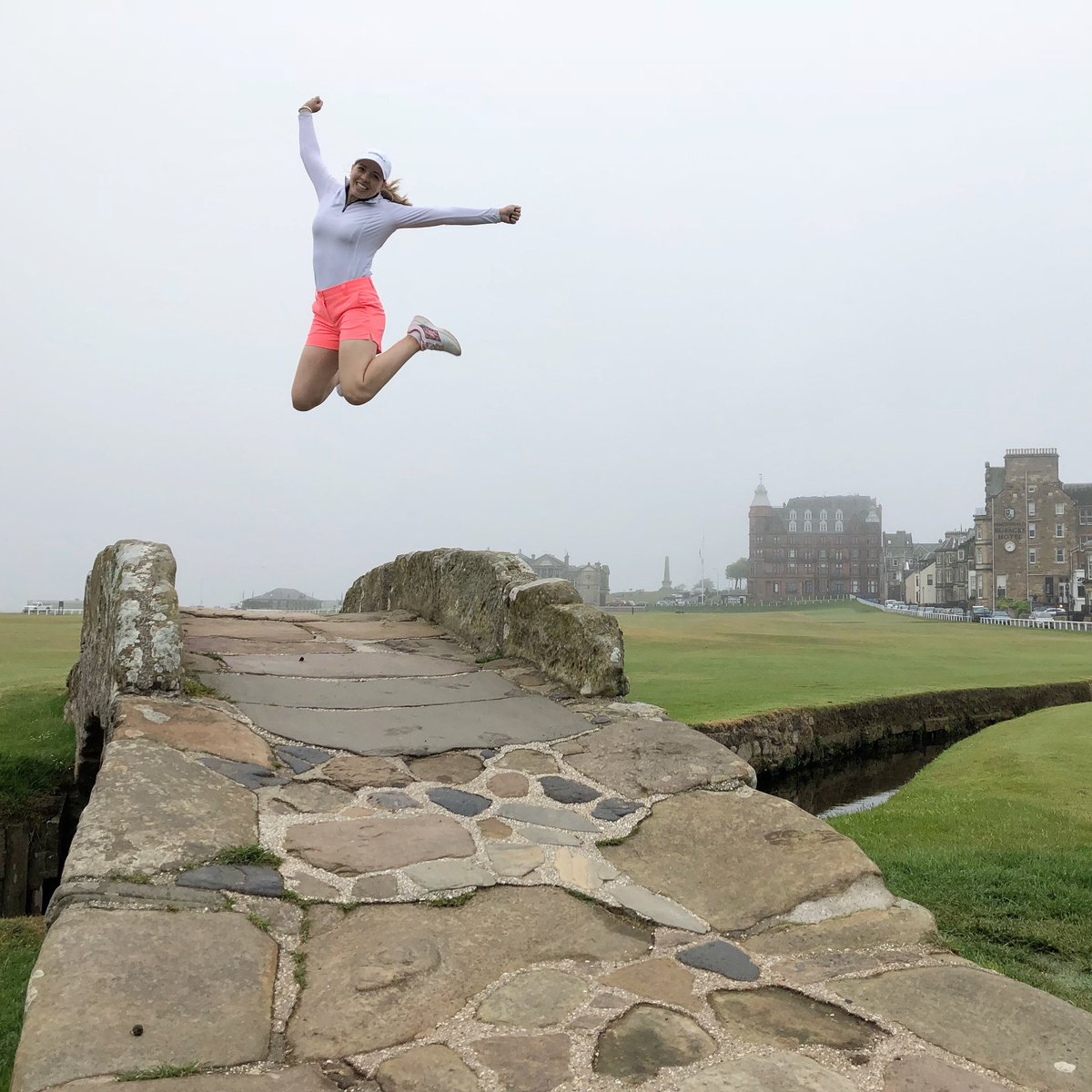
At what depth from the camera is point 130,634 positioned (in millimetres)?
4965

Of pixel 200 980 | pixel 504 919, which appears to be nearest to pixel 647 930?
pixel 504 919

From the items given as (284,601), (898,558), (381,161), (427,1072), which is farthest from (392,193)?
(898,558)

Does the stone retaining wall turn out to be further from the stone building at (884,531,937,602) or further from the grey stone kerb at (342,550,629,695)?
the stone building at (884,531,937,602)

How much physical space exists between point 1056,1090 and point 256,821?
114 inches

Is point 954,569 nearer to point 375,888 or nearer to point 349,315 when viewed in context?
point 349,315

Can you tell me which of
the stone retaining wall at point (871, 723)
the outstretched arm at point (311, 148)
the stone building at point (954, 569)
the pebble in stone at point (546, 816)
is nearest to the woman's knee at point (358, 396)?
the outstretched arm at point (311, 148)

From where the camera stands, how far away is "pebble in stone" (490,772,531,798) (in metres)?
4.32

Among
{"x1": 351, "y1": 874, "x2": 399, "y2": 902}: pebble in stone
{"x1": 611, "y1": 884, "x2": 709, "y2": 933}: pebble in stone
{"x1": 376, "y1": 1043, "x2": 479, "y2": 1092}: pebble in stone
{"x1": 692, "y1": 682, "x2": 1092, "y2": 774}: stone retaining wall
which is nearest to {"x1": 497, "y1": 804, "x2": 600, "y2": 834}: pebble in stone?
{"x1": 611, "y1": 884, "x2": 709, "y2": 933}: pebble in stone

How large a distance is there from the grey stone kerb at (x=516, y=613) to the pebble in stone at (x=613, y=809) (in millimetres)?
1707

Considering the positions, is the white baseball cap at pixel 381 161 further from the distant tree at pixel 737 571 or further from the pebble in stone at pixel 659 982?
the distant tree at pixel 737 571

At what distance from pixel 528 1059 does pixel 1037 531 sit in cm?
8092

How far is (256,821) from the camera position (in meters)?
3.63

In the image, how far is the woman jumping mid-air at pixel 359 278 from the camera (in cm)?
585

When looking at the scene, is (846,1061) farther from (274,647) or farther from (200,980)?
(274,647)
